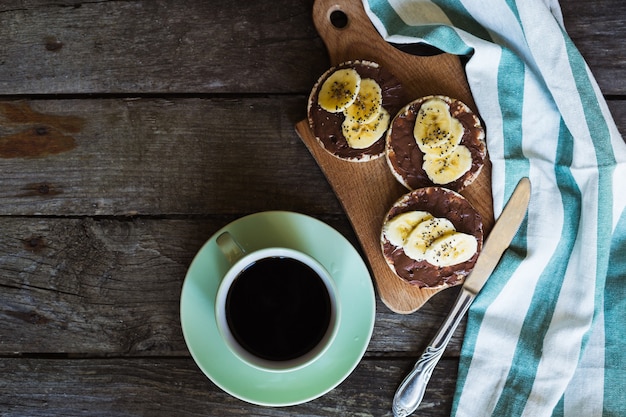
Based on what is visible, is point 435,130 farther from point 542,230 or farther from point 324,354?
point 324,354

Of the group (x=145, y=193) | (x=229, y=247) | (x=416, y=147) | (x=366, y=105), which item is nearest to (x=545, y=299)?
(x=416, y=147)

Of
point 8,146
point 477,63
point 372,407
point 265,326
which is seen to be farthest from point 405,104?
point 8,146

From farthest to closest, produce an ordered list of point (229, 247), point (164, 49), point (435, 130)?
1. point (164, 49)
2. point (435, 130)
3. point (229, 247)

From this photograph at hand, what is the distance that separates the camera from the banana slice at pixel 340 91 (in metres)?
1.10

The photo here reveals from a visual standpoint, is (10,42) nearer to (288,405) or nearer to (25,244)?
(25,244)

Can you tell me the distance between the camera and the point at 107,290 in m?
1.19

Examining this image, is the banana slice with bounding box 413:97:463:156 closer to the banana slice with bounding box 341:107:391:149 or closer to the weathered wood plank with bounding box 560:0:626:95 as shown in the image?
the banana slice with bounding box 341:107:391:149

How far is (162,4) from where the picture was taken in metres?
1.20

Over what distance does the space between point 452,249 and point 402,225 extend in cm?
10

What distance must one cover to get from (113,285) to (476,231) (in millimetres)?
703

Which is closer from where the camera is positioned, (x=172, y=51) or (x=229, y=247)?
(x=229, y=247)

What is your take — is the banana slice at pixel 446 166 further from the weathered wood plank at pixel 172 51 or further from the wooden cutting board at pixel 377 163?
the weathered wood plank at pixel 172 51

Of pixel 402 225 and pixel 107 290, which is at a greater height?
pixel 402 225

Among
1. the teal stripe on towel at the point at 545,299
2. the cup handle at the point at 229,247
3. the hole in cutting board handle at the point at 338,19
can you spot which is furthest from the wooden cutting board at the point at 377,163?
the cup handle at the point at 229,247
